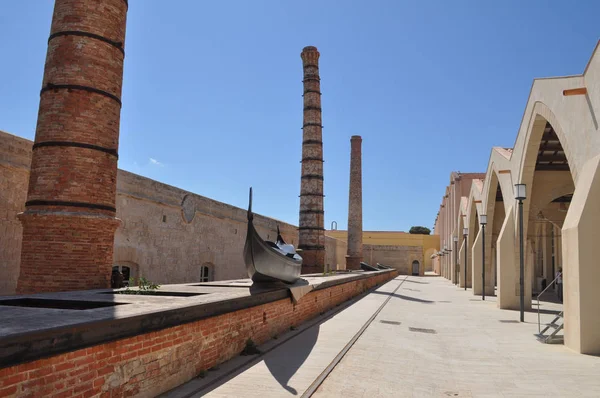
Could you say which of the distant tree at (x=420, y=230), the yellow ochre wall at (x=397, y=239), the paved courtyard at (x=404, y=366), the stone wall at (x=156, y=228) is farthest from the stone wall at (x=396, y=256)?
the distant tree at (x=420, y=230)

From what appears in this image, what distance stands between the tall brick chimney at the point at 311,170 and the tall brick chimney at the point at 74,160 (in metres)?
15.9

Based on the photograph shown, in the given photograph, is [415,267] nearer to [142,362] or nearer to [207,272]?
[207,272]

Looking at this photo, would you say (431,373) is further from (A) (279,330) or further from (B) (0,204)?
(B) (0,204)

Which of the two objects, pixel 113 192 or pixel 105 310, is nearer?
pixel 105 310

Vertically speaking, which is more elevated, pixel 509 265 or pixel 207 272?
pixel 509 265

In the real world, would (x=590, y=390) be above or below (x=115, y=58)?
below

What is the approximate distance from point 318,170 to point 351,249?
39.8 feet

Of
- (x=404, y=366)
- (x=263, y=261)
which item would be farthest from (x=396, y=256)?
(x=404, y=366)

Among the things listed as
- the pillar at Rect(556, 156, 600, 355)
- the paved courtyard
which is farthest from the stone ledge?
the pillar at Rect(556, 156, 600, 355)

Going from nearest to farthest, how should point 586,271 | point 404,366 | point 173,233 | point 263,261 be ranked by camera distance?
1. point 404,366
2. point 586,271
3. point 263,261
4. point 173,233

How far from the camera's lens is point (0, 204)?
9.39 m

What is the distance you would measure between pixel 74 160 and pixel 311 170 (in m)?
16.8

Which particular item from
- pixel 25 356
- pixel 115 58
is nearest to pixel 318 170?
pixel 115 58

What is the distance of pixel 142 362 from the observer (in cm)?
477
